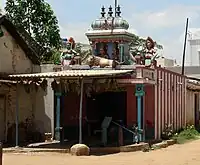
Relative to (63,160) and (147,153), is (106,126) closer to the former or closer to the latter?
(147,153)

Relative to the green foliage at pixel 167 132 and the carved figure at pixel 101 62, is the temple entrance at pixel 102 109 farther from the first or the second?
the carved figure at pixel 101 62

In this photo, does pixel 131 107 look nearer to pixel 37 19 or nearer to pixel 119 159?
pixel 119 159

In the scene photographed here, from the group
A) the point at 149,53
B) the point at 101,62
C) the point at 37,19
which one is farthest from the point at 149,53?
the point at 37,19

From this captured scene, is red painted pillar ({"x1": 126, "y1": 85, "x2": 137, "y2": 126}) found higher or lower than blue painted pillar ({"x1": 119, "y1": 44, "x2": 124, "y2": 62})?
lower

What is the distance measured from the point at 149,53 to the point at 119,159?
6049mm

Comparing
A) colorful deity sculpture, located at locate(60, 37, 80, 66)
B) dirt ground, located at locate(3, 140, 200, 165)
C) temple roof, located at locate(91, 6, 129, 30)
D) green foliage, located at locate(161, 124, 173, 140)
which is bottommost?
dirt ground, located at locate(3, 140, 200, 165)

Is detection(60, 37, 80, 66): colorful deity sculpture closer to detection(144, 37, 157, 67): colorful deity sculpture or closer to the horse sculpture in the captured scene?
the horse sculpture

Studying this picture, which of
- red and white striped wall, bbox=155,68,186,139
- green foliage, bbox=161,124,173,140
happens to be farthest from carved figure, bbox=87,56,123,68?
green foliage, bbox=161,124,173,140

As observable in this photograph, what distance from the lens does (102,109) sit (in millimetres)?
22250

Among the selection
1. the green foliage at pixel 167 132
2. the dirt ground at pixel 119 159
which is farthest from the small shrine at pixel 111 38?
the dirt ground at pixel 119 159

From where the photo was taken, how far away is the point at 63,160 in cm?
1524

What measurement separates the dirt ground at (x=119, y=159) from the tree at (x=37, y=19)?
12477mm

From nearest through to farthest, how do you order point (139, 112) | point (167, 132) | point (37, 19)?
point (139, 112) → point (167, 132) → point (37, 19)

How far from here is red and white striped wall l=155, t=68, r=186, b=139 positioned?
20.4 meters
